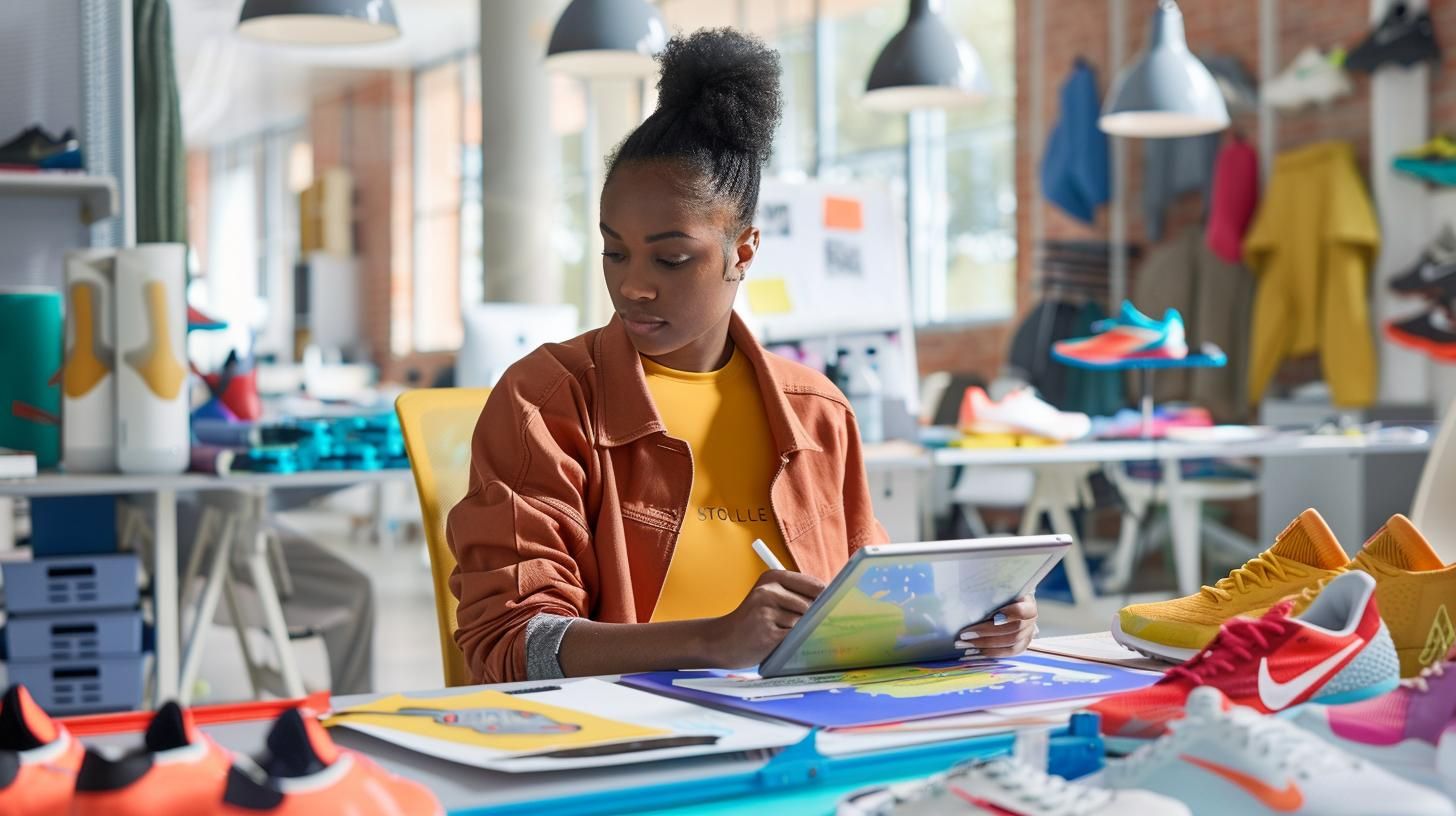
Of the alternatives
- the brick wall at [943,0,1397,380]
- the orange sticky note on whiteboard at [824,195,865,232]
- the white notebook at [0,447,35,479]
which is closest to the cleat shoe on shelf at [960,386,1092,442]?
the orange sticky note on whiteboard at [824,195,865,232]

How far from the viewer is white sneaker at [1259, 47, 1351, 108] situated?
19.8 feet

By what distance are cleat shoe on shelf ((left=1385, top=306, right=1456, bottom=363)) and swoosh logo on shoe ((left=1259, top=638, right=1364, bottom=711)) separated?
14.1 feet

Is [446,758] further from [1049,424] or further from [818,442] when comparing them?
[1049,424]

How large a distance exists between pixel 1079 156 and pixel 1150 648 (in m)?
6.16

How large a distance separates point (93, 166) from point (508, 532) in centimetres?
239

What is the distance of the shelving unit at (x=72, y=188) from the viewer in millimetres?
3014

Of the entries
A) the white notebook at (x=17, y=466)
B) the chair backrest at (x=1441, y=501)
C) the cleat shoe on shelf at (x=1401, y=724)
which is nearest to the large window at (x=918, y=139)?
the white notebook at (x=17, y=466)

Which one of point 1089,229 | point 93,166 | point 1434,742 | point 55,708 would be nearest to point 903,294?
point 93,166

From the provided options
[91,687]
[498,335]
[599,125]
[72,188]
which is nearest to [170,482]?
[91,687]

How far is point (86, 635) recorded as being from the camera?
9.21ft

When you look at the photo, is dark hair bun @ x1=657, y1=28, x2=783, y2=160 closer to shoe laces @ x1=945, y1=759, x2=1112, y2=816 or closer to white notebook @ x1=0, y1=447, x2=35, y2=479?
shoe laces @ x1=945, y1=759, x2=1112, y2=816

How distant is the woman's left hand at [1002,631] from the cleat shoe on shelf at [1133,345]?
2.81 meters

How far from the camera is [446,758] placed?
91cm

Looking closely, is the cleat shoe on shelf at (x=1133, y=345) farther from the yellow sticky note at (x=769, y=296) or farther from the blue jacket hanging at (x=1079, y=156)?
the blue jacket hanging at (x=1079, y=156)
